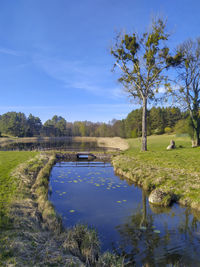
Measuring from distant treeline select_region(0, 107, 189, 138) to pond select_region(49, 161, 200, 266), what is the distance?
1893 centimetres

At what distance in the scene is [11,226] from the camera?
631 centimetres

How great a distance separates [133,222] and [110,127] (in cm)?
11186

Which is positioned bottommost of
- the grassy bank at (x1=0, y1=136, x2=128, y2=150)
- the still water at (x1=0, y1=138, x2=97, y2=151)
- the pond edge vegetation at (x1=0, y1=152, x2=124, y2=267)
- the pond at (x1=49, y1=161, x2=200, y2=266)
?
the pond at (x1=49, y1=161, x2=200, y2=266)

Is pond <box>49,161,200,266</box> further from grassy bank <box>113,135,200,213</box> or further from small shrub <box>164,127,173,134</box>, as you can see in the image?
small shrub <box>164,127,173,134</box>

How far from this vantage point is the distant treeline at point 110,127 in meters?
82.2

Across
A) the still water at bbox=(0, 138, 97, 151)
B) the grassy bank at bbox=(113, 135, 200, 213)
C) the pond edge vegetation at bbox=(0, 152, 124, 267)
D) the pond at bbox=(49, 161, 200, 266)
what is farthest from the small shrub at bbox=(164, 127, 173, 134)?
the pond edge vegetation at bbox=(0, 152, 124, 267)

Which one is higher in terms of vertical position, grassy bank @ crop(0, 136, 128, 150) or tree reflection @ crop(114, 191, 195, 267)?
grassy bank @ crop(0, 136, 128, 150)

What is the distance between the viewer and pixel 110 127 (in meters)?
120

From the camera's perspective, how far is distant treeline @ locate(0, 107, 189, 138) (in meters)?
82.2

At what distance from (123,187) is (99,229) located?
674cm

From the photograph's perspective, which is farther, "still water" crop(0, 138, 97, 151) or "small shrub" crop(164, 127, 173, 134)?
"small shrub" crop(164, 127, 173, 134)

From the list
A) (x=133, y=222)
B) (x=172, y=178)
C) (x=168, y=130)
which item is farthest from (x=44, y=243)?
(x=168, y=130)

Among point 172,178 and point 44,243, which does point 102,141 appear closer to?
point 172,178

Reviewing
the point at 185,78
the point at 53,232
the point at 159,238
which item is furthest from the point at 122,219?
the point at 185,78
